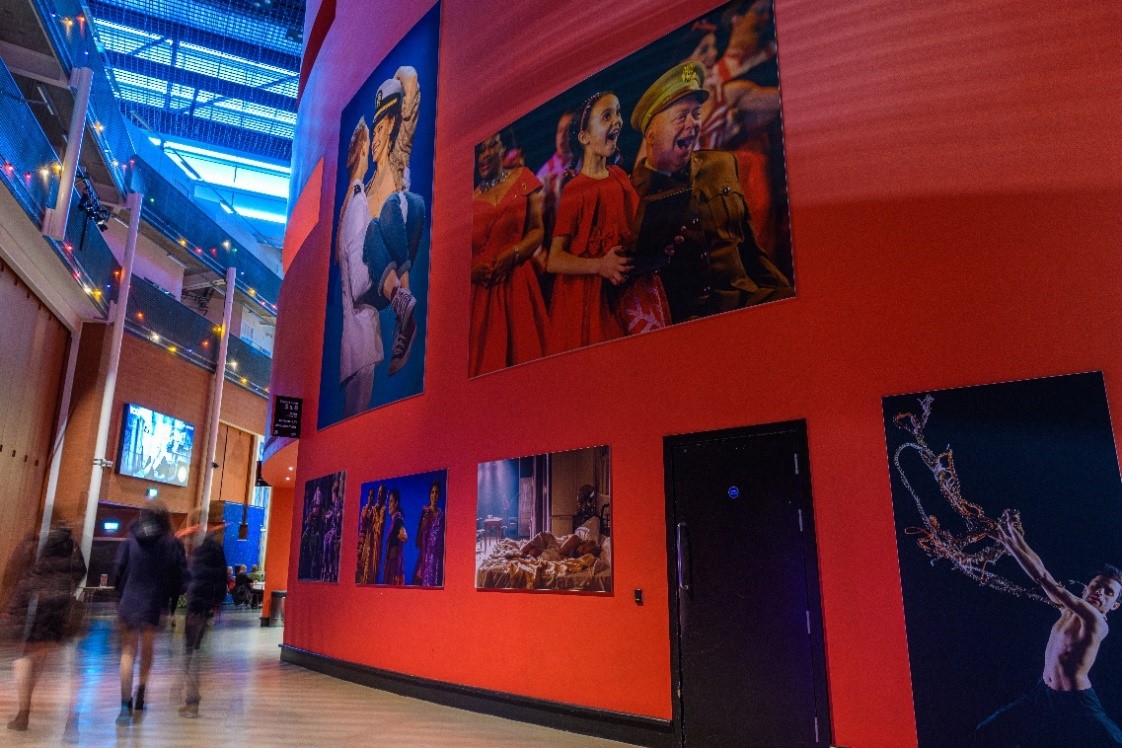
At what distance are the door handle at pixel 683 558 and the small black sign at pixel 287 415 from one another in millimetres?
6994

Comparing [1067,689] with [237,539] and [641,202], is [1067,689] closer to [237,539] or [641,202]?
[641,202]

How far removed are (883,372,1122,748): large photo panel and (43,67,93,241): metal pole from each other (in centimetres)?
1247

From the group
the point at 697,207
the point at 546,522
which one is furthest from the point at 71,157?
the point at 697,207

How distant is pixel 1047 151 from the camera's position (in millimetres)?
3982

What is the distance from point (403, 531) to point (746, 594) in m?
3.95

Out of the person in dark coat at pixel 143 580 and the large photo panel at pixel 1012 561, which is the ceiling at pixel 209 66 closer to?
the person in dark coat at pixel 143 580

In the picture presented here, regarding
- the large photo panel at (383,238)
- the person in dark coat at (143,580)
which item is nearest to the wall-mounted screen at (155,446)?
the large photo panel at (383,238)

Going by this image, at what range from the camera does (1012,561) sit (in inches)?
145

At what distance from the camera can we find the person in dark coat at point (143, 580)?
5.49 m

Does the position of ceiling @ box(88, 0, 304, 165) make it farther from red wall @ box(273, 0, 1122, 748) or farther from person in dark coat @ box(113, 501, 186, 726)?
person in dark coat @ box(113, 501, 186, 726)

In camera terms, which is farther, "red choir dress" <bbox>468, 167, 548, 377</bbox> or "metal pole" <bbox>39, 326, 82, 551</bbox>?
"metal pole" <bbox>39, 326, 82, 551</bbox>

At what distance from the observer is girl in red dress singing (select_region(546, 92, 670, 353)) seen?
18.2ft

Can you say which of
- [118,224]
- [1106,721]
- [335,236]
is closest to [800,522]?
[1106,721]

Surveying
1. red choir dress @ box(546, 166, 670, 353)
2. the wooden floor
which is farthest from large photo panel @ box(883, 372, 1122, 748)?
the wooden floor
